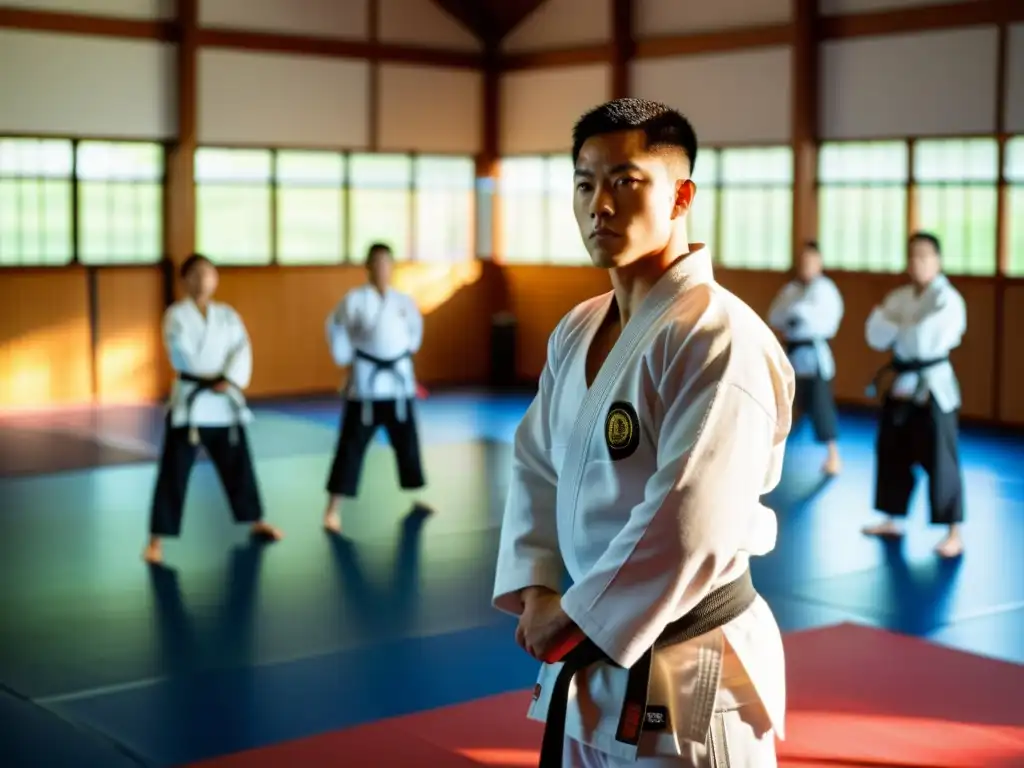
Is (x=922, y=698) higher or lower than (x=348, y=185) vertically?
lower

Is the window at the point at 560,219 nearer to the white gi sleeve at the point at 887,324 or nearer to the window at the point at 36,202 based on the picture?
the window at the point at 36,202

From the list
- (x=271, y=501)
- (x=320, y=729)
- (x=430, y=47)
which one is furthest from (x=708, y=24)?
(x=320, y=729)

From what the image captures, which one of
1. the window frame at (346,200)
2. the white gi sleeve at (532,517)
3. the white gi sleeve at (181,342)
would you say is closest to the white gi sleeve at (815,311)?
the white gi sleeve at (181,342)

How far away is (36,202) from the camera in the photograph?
Answer: 11.4 metres

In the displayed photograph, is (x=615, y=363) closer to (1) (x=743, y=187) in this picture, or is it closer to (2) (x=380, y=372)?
(2) (x=380, y=372)

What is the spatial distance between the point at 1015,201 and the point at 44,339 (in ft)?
24.8

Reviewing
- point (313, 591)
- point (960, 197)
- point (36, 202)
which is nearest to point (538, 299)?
point (960, 197)

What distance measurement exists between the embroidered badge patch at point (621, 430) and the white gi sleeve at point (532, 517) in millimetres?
186

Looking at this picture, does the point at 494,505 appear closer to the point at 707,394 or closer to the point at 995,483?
the point at 995,483

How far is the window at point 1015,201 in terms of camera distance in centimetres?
1040

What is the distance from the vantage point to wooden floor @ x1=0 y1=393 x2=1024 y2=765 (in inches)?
175

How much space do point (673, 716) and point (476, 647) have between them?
125 inches

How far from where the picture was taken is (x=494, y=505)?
7.70m

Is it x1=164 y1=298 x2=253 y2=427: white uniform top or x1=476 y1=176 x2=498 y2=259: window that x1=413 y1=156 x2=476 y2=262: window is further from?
x1=164 y1=298 x2=253 y2=427: white uniform top
